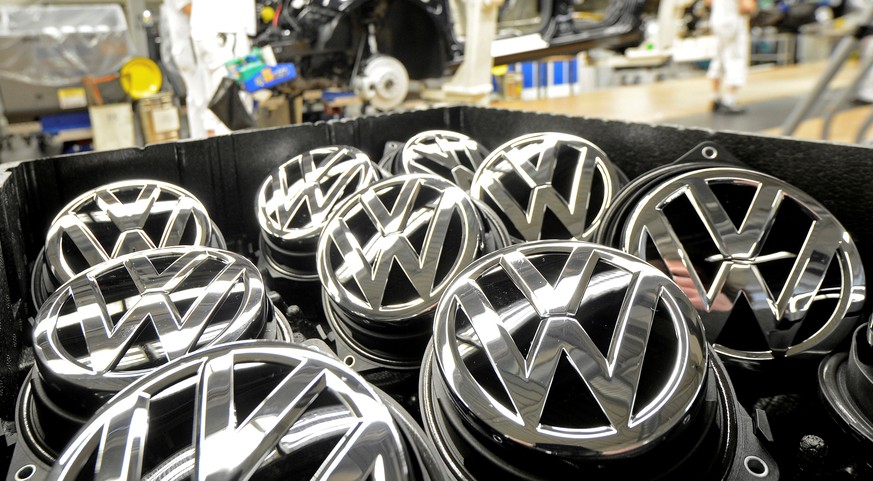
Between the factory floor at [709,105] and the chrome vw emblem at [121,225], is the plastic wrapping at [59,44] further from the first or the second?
the chrome vw emblem at [121,225]

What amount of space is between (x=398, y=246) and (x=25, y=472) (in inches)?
15.8

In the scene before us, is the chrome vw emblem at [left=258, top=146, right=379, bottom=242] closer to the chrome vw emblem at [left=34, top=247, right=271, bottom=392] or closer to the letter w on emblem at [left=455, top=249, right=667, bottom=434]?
the chrome vw emblem at [left=34, top=247, right=271, bottom=392]

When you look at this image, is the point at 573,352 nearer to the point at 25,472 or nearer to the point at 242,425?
the point at 242,425

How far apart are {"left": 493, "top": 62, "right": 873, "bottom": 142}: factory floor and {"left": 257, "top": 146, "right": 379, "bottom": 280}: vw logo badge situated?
5.53ft

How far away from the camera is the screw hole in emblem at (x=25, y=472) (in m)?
0.44

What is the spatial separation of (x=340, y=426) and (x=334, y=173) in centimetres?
59

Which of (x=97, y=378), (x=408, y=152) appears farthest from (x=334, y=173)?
(x=97, y=378)

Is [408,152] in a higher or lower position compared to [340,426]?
higher

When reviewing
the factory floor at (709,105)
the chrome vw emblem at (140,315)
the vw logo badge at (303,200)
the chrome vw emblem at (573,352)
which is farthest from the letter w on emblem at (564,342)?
the factory floor at (709,105)

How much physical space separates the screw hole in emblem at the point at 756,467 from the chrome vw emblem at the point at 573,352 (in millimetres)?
112

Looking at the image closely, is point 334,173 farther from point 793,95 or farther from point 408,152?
point 793,95

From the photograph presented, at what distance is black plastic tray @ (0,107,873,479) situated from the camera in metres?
0.63

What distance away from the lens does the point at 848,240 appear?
22.7 inches

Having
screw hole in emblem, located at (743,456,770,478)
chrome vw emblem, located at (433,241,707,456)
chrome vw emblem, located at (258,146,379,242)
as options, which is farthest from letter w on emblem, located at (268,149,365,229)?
screw hole in emblem, located at (743,456,770,478)
